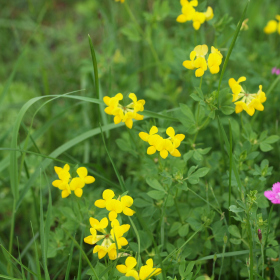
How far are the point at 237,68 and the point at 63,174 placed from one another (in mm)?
2235

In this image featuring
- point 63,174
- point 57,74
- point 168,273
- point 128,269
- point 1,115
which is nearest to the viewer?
point 128,269

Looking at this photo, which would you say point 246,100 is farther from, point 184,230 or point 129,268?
point 129,268

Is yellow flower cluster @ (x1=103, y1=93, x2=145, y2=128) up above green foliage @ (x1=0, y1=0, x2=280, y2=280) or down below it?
above

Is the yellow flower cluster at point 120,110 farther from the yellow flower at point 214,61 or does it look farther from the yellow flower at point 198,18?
the yellow flower at point 198,18

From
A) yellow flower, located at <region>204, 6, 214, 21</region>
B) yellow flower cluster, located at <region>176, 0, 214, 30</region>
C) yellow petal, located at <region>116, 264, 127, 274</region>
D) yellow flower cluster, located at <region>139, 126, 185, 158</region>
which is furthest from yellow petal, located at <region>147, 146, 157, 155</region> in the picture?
yellow flower, located at <region>204, 6, 214, 21</region>

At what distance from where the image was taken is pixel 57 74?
138 inches

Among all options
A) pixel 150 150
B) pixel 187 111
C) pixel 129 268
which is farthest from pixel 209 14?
pixel 129 268

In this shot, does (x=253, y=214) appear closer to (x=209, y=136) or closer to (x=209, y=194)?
(x=209, y=194)

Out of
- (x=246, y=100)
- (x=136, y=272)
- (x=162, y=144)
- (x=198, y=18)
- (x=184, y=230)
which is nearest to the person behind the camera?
(x=136, y=272)

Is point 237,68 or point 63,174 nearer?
point 63,174

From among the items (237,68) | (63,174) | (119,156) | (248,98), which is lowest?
(119,156)

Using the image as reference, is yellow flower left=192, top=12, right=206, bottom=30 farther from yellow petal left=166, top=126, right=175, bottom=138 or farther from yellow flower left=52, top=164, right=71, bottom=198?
yellow flower left=52, top=164, right=71, bottom=198

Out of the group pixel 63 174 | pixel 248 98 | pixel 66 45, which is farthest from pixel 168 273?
pixel 66 45

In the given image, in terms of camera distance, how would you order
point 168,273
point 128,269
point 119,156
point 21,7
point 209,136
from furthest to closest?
1. point 21,7
2. point 119,156
3. point 209,136
4. point 168,273
5. point 128,269
